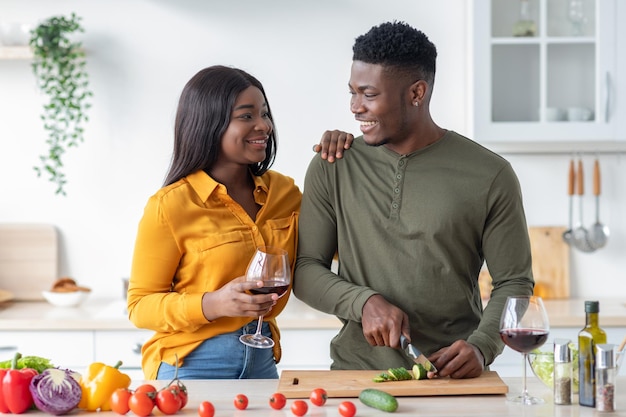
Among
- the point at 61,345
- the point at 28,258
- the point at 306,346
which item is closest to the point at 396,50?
the point at 306,346

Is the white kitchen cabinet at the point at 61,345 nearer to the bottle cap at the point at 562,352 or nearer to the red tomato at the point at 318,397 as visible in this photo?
the red tomato at the point at 318,397

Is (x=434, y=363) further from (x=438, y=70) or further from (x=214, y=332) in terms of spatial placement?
(x=438, y=70)

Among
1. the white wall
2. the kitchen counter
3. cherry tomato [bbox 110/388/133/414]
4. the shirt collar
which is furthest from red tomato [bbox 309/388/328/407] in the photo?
the white wall

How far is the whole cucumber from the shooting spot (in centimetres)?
169

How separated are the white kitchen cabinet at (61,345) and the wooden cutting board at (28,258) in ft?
1.52

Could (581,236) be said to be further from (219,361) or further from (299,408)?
(299,408)

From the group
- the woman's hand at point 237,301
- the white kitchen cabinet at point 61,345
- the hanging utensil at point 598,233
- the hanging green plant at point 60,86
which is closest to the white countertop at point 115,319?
the white kitchen cabinet at point 61,345

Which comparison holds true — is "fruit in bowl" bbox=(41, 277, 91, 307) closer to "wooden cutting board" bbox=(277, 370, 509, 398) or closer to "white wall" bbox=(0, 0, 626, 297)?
"white wall" bbox=(0, 0, 626, 297)

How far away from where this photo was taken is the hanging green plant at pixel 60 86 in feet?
A: 11.6

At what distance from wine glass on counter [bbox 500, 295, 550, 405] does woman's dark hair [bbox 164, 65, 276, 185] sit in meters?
0.82

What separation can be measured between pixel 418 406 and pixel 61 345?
6.21 ft

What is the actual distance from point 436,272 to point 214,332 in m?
0.52

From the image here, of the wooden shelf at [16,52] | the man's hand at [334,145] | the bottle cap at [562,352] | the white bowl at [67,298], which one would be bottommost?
the white bowl at [67,298]

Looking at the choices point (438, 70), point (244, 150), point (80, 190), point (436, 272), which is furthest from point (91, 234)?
point (436, 272)
